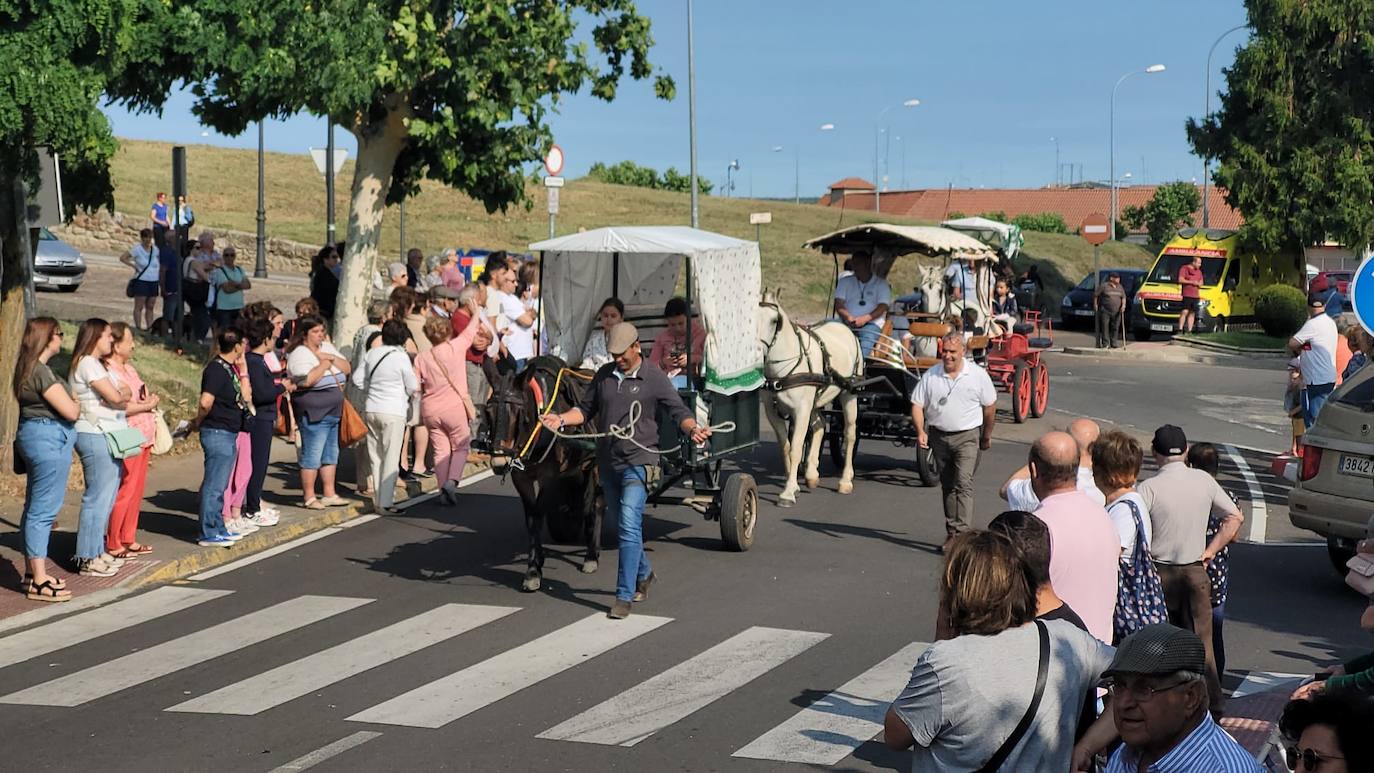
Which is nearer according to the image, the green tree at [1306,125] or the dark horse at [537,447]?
the dark horse at [537,447]

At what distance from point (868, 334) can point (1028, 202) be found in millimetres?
100105

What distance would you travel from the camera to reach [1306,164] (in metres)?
42.5

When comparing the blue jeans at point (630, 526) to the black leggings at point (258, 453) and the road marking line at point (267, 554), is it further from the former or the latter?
the black leggings at point (258, 453)

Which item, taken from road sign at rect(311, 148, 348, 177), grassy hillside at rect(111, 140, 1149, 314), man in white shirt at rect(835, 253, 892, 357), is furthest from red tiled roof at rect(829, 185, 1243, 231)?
man in white shirt at rect(835, 253, 892, 357)

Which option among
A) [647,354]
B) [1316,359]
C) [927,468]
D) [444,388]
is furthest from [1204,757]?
[1316,359]

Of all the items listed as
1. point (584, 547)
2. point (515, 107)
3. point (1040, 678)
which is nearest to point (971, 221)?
point (515, 107)

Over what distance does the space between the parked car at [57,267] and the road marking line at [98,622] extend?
23.0 meters

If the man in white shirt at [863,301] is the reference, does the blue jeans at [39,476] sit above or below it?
below

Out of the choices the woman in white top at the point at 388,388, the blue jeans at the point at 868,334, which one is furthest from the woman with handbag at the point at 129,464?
the blue jeans at the point at 868,334

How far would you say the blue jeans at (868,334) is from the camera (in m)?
18.0

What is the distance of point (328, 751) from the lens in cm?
817

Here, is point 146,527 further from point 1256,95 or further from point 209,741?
point 1256,95

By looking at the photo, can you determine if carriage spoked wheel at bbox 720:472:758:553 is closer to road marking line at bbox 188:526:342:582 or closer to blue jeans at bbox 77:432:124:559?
road marking line at bbox 188:526:342:582

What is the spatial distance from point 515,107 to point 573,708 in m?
14.1
